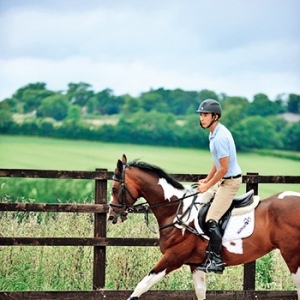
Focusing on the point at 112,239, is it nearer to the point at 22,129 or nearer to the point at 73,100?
the point at 22,129

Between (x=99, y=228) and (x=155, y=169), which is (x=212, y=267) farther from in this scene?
(x=99, y=228)

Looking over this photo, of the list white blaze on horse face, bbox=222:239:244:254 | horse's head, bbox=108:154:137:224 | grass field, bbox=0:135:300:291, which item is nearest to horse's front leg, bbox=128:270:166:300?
horse's head, bbox=108:154:137:224

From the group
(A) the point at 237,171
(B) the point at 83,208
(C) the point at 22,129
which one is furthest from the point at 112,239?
(C) the point at 22,129

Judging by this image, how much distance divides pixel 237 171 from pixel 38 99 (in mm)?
22558

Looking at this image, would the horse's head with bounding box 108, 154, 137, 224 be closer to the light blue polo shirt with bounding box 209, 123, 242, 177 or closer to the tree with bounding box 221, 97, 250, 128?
the light blue polo shirt with bounding box 209, 123, 242, 177

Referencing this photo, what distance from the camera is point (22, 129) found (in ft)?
84.8

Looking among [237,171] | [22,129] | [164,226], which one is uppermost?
[22,129]

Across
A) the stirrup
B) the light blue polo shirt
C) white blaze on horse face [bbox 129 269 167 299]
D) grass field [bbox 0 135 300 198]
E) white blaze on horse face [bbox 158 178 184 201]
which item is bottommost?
white blaze on horse face [bbox 129 269 167 299]

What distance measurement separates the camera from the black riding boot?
19.3ft

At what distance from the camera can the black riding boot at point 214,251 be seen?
19.3ft

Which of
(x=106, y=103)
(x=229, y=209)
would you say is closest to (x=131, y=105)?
(x=106, y=103)

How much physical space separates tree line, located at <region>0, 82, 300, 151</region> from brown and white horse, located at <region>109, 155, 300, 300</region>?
62.7ft

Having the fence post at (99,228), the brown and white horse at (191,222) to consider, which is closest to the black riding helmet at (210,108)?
the brown and white horse at (191,222)

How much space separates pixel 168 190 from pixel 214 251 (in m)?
0.79
